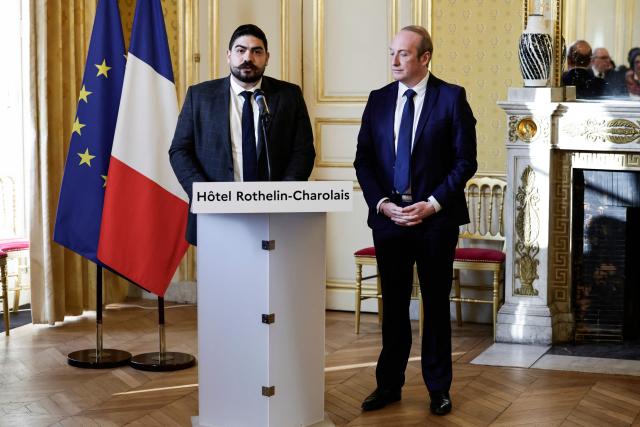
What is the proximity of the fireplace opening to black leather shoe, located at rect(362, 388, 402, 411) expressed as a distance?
1819 mm

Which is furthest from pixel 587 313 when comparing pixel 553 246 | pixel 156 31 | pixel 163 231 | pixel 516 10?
pixel 156 31

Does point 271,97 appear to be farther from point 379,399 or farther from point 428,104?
point 379,399

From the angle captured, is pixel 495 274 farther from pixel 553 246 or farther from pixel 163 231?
pixel 163 231

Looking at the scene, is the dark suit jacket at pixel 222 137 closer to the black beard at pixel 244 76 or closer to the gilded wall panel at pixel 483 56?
the black beard at pixel 244 76

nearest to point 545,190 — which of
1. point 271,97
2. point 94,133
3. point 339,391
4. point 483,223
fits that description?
point 483,223

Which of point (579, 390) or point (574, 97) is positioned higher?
point (574, 97)

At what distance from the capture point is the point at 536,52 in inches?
223

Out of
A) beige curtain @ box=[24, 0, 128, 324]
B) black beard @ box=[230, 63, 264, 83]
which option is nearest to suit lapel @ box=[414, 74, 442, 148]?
black beard @ box=[230, 63, 264, 83]

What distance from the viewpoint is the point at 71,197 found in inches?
203

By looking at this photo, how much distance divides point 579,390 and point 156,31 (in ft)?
8.71

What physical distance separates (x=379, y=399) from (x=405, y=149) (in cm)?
107

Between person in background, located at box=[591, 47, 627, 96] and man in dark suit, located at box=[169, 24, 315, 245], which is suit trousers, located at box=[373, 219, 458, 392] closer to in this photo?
man in dark suit, located at box=[169, 24, 315, 245]

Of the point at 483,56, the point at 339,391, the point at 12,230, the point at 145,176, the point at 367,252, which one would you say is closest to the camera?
the point at 339,391

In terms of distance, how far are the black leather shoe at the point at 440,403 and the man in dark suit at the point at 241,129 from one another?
1070 mm
